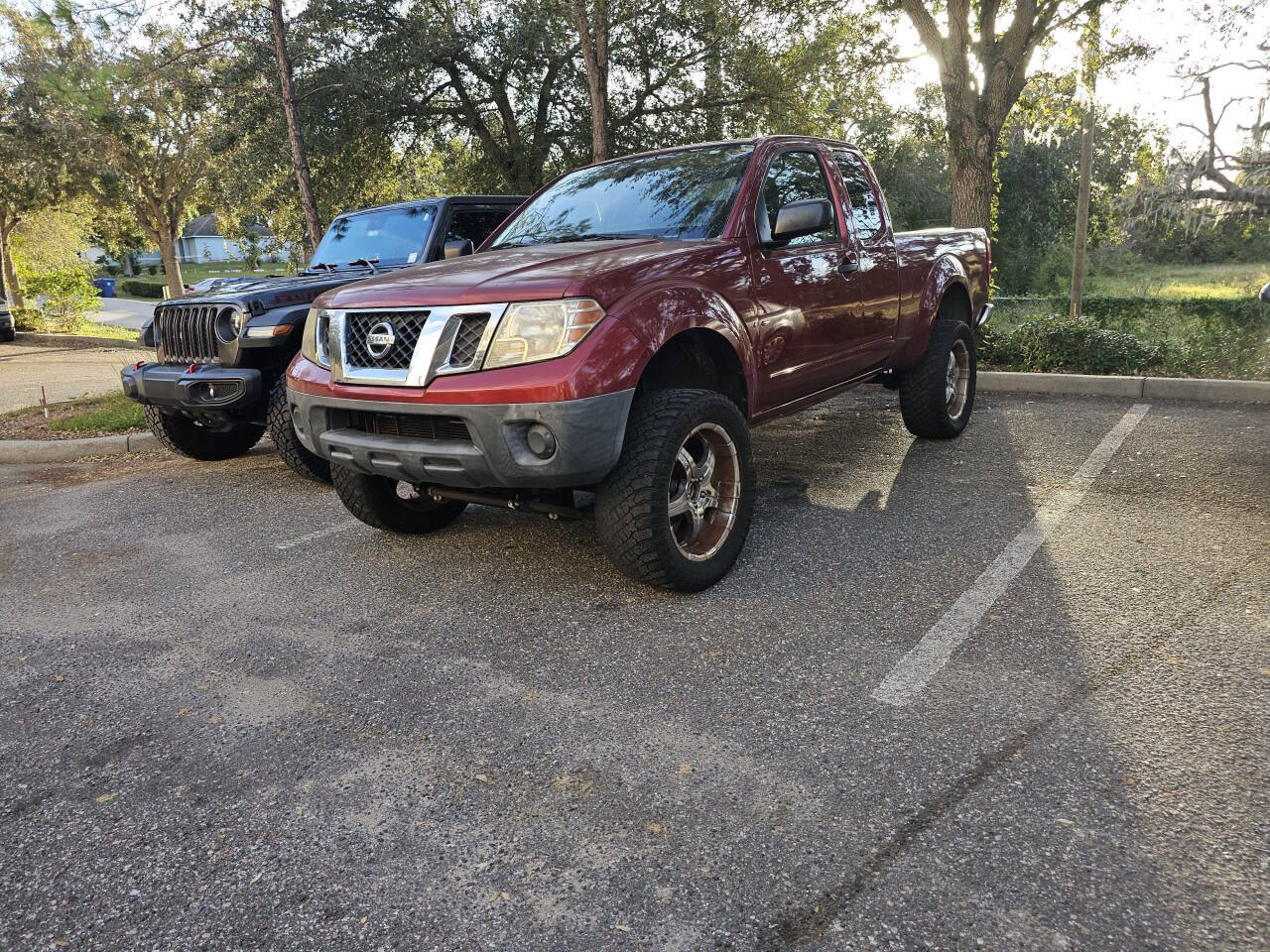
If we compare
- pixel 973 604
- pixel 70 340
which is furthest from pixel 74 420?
pixel 70 340

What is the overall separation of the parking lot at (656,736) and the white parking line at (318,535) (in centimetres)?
4

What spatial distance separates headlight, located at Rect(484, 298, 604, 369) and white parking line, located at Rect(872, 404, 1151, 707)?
1.66 metres

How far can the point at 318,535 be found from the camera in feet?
16.3

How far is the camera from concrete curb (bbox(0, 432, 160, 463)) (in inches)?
292

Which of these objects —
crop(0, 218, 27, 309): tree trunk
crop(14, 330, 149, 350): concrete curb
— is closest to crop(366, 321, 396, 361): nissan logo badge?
crop(14, 330, 149, 350): concrete curb

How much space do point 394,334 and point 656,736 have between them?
1941 millimetres

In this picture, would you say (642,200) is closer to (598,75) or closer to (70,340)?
(598,75)

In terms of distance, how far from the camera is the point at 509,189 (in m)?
18.5

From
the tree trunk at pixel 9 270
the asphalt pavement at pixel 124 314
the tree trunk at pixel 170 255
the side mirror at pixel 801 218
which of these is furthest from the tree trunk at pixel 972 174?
the tree trunk at pixel 9 270

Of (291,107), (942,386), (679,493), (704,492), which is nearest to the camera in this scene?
(679,493)

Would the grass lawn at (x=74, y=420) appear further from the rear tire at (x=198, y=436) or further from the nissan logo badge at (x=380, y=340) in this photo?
the nissan logo badge at (x=380, y=340)

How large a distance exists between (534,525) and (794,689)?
2.31 metres

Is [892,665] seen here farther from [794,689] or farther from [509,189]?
[509,189]

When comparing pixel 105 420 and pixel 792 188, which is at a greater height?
pixel 792 188
